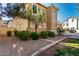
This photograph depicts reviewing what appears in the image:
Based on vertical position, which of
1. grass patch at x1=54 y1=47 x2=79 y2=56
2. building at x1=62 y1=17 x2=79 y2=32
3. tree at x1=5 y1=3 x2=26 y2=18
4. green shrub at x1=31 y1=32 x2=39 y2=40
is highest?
tree at x1=5 y1=3 x2=26 y2=18

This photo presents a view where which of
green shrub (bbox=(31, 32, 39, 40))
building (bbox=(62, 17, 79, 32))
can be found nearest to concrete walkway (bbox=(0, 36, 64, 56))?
green shrub (bbox=(31, 32, 39, 40))

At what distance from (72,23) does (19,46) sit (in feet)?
2.83

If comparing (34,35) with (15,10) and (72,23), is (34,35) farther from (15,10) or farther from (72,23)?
(72,23)

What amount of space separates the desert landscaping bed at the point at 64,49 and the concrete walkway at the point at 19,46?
9cm

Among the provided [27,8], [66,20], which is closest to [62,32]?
[66,20]


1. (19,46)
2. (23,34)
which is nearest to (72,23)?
(23,34)

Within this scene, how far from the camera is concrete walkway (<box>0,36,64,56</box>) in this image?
10.8 ft

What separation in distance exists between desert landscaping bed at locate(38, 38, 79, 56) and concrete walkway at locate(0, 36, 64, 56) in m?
0.09

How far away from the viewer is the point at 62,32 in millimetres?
3449

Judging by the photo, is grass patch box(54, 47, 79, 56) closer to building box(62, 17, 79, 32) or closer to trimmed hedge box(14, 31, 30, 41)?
building box(62, 17, 79, 32)

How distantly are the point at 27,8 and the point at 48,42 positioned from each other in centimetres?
59

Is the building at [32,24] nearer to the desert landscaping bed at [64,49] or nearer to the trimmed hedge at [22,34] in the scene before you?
the trimmed hedge at [22,34]

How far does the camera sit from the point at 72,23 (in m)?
3.39

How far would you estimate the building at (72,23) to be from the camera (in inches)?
131
